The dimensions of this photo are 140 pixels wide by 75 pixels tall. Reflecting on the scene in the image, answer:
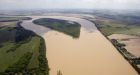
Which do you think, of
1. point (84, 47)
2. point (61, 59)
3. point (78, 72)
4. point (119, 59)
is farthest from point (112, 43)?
point (78, 72)

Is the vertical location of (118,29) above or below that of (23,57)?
above

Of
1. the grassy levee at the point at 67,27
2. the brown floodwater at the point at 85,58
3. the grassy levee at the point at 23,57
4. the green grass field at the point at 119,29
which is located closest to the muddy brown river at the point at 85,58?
the brown floodwater at the point at 85,58

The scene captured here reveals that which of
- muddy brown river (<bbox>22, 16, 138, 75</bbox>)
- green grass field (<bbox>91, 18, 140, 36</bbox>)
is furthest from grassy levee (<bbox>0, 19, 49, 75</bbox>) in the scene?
green grass field (<bbox>91, 18, 140, 36</bbox>)

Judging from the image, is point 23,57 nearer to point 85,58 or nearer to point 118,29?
point 85,58

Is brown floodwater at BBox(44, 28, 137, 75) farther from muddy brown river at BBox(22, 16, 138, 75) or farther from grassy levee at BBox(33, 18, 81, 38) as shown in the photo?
grassy levee at BBox(33, 18, 81, 38)

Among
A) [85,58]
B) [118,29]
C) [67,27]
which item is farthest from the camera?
[67,27]

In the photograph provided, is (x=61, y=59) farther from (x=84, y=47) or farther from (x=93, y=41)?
(x=93, y=41)

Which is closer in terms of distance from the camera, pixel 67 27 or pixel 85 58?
pixel 85 58

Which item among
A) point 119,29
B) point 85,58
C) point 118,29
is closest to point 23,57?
point 85,58
